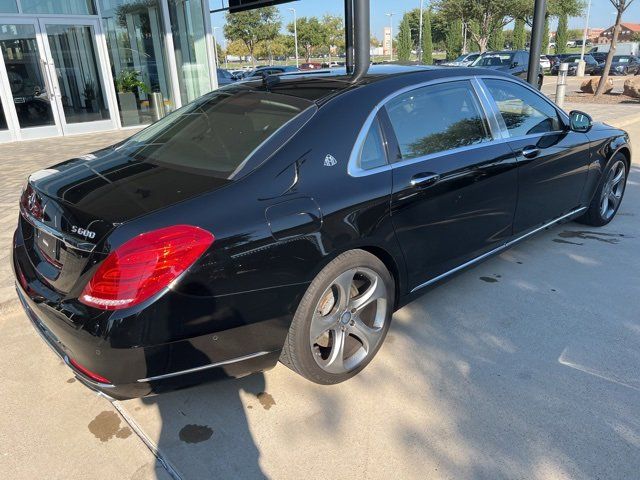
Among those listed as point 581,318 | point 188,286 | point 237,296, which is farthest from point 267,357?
point 581,318

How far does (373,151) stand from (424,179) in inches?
15.5

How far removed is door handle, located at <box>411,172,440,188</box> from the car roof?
610mm

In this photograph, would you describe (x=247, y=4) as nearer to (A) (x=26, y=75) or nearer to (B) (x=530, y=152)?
(B) (x=530, y=152)

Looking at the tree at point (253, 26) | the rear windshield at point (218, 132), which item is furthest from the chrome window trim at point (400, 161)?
the tree at point (253, 26)

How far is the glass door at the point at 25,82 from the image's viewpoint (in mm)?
10336

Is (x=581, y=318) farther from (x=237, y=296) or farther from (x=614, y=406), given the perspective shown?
(x=237, y=296)

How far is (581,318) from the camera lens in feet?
11.3

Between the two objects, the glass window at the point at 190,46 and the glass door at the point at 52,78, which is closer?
the glass door at the point at 52,78

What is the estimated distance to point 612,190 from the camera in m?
5.13

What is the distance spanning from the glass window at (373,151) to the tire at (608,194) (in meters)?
2.96

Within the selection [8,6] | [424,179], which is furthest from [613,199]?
[8,6]

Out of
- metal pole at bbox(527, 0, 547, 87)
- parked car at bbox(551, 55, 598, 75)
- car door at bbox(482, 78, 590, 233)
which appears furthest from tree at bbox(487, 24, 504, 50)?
car door at bbox(482, 78, 590, 233)

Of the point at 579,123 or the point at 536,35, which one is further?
the point at 536,35

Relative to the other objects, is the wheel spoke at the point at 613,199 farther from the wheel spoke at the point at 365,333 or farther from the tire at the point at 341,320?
the wheel spoke at the point at 365,333
